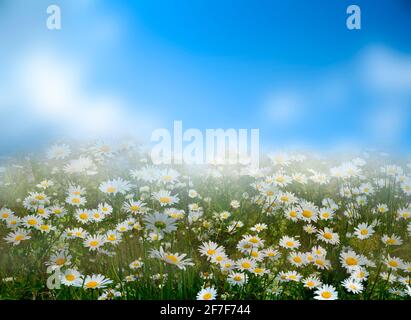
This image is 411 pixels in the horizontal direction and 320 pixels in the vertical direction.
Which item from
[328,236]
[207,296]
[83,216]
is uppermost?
[83,216]

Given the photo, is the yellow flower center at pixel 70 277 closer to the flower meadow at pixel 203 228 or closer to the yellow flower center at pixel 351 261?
the flower meadow at pixel 203 228

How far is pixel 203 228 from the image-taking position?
2643mm

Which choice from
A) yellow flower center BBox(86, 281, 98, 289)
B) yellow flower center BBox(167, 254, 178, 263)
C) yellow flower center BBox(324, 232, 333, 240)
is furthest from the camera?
yellow flower center BBox(324, 232, 333, 240)

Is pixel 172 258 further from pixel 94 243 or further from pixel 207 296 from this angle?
pixel 94 243

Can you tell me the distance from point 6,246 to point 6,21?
1.11 m

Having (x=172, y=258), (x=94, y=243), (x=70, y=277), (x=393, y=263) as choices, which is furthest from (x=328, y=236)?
(x=70, y=277)

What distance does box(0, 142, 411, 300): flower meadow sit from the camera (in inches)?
74.7

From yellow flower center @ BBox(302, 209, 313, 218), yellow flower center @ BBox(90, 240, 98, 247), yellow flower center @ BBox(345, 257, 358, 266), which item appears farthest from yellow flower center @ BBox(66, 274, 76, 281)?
yellow flower center @ BBox(302, 209, 313, 218)

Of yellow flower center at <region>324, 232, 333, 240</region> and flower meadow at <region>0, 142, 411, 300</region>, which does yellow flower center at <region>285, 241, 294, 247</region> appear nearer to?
flower meadow at <region>0, 142, 411, 300</region>

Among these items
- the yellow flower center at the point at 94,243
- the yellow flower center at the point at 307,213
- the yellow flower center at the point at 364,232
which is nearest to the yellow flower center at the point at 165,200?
the yellow flower center at the point at 94,243

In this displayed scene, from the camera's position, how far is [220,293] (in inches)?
74.5

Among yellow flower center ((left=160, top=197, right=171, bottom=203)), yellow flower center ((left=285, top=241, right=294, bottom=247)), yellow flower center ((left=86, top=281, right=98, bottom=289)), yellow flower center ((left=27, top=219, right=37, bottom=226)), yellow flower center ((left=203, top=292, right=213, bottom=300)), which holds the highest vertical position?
yellow flower center ((left=160, top=197, right=171, bottom=203))
